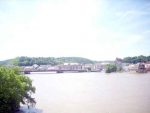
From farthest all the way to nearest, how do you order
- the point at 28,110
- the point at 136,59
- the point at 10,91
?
the point at 136,59
the point at 28,110
the point at 10,91

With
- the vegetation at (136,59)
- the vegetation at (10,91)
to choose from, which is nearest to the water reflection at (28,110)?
the vegetation at (10,91)

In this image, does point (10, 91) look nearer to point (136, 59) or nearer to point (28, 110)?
point (28, 110)

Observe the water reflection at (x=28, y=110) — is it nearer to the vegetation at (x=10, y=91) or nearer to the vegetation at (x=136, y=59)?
the vegetation at (x=10, y=91)

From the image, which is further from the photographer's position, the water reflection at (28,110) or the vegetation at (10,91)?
the water reflection at (28,110)

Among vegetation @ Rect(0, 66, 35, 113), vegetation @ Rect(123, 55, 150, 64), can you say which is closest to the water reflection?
vegetation @ Rect(0, 66, 35, 113)

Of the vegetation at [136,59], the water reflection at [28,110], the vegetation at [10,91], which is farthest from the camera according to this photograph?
the vegetation at [136,59]

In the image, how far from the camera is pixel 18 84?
20078 millimetres

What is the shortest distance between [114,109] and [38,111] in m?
6.43

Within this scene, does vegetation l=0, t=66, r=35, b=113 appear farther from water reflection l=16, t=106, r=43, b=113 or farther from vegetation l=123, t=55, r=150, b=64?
vegetation l=123, t=55, r=150, b=64

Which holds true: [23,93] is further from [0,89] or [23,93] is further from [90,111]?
[90,111]

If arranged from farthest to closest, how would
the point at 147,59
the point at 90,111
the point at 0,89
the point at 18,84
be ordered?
the point at 147,59 < the point at 90,111 < the point at 18,84 < the point at 0,89

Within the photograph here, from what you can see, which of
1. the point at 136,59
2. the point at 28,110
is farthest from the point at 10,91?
the point at 136,59

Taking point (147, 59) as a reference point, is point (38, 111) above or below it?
below

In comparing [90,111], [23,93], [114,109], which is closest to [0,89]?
[23,93]
